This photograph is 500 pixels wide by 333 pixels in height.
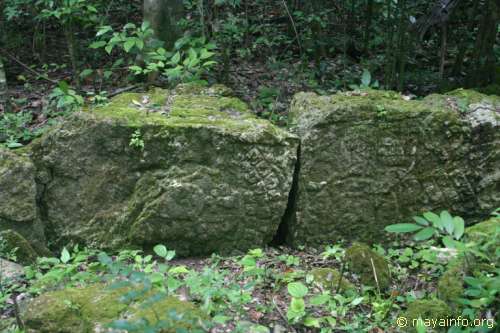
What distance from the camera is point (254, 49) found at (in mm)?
7082

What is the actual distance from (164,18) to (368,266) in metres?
3.62

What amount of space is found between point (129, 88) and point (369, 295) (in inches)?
145

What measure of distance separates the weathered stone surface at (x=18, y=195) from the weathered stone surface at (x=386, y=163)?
2.06 meters

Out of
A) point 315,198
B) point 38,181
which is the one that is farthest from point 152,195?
point 315,198

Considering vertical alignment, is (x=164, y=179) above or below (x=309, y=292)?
above

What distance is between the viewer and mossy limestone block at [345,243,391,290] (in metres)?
3.60

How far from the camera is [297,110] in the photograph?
4.45 meters

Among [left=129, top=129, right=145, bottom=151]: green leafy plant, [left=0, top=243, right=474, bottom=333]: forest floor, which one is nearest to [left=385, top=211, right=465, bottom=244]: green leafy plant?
[left=0, top=243, right=474, bottom=333]: forest floor

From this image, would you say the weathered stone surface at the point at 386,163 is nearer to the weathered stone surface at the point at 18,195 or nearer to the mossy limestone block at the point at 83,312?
the mossy limestone block at the point at 83,312

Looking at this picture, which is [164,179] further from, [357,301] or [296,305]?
[357,301]

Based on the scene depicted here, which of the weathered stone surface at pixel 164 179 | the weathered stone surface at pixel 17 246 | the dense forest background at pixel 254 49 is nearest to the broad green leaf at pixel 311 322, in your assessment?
the weathered stone surface at pixel 164 179

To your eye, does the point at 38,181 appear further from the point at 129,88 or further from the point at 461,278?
the point at 461,278

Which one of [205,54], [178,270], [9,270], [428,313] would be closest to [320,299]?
[428,313]

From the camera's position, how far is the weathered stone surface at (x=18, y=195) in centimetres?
398
